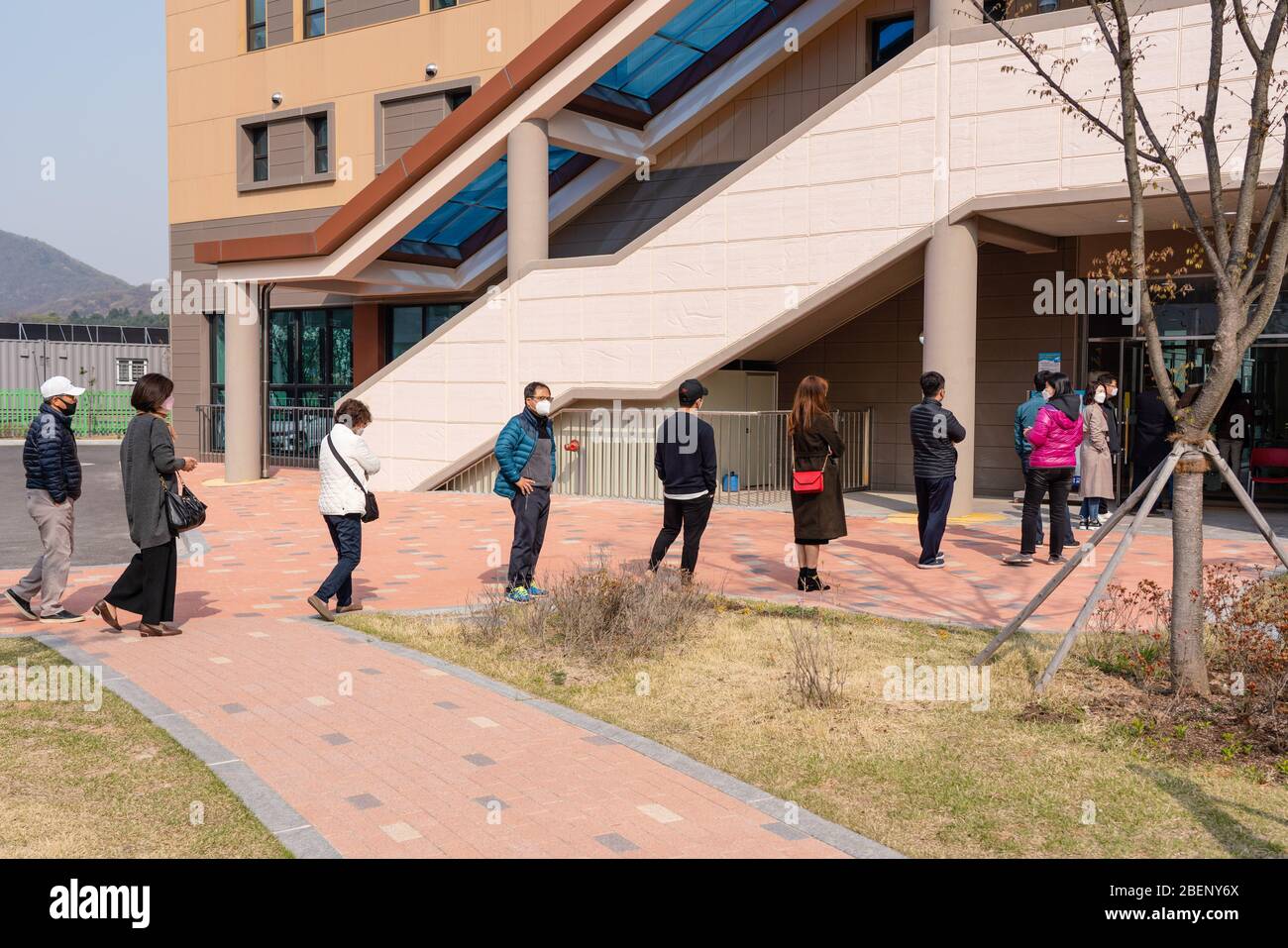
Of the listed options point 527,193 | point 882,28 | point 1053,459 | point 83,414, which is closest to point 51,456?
point 1053,459

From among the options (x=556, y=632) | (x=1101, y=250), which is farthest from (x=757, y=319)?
(x=556, y=632)

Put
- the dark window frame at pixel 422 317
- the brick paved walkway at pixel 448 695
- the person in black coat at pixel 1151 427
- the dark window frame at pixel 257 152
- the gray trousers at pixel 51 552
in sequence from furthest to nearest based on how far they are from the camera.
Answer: the dark window frame at pixel 257 152
the dark window frame at pixel 422 317
the person in black coat at pixel 1151 427
the gray trousers at pixel 51 552
the brick paved walkway at pixel 448 695

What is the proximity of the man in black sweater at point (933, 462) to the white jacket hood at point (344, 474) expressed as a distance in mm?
5221

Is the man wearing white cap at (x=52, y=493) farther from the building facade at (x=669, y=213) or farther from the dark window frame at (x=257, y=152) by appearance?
the dark window frame at (x=257, y=152)

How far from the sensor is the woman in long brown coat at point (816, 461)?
9.97 metres

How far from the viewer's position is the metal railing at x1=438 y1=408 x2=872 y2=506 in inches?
725

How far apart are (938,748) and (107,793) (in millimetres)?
3908

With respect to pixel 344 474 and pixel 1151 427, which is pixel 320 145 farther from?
pixel 344 474

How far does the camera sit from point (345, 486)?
9.16m

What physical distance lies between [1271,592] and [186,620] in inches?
305

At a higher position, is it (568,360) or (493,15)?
(493,15)

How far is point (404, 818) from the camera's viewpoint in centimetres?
491

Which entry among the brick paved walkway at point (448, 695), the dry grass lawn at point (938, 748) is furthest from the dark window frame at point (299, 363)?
the dry grass lawn at point (938, 748)

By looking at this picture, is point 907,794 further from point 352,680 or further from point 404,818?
point 352,680
